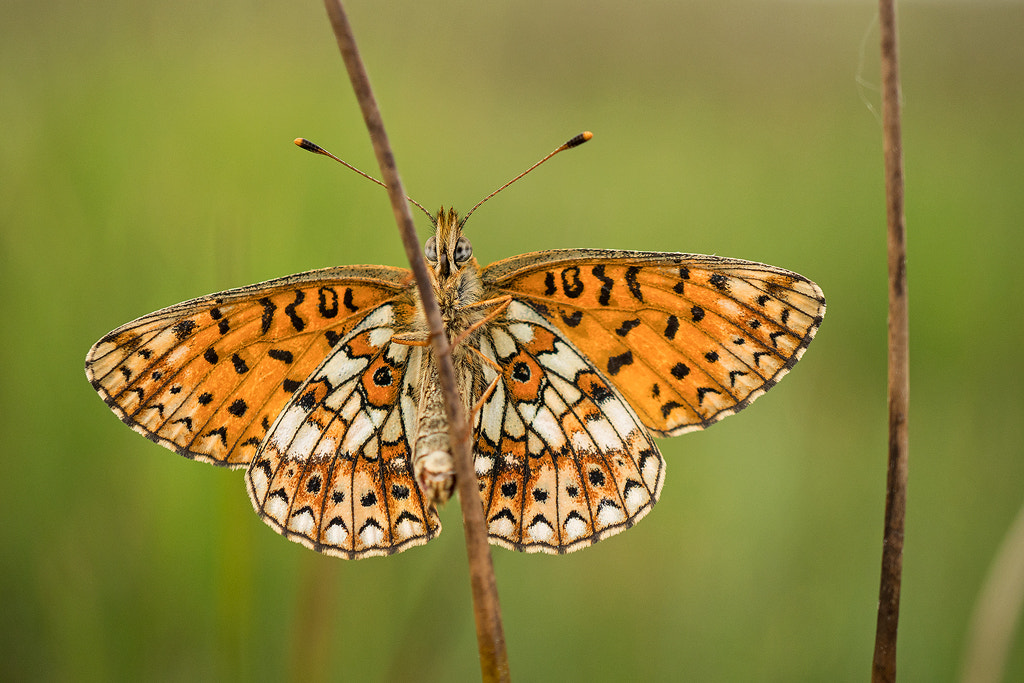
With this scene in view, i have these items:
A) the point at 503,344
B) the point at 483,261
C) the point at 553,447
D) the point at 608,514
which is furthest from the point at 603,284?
the point at 483,261

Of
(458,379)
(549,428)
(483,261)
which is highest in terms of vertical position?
(483,261)

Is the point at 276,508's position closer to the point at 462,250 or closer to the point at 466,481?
the point at 462,250

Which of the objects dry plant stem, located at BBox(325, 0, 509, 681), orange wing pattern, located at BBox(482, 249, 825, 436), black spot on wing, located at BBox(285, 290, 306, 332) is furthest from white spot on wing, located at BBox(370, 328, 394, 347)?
dry plant stem, located at BBox(325, 0, 509, 681)

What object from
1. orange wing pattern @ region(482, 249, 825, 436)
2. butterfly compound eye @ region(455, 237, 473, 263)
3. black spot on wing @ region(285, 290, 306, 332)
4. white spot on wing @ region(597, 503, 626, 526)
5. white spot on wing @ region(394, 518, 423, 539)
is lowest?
white spot on wing @ region(597, 503, 626, 526)

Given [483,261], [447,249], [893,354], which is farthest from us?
[483,261]

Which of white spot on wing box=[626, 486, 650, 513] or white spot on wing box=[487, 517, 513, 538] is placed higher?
white spot on wing box=[626, 486, 650, 513]

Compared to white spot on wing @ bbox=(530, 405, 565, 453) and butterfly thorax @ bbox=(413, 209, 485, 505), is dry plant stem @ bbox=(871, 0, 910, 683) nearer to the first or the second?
butterfly thorax @ bbox=(413, 209, 485, 505)
